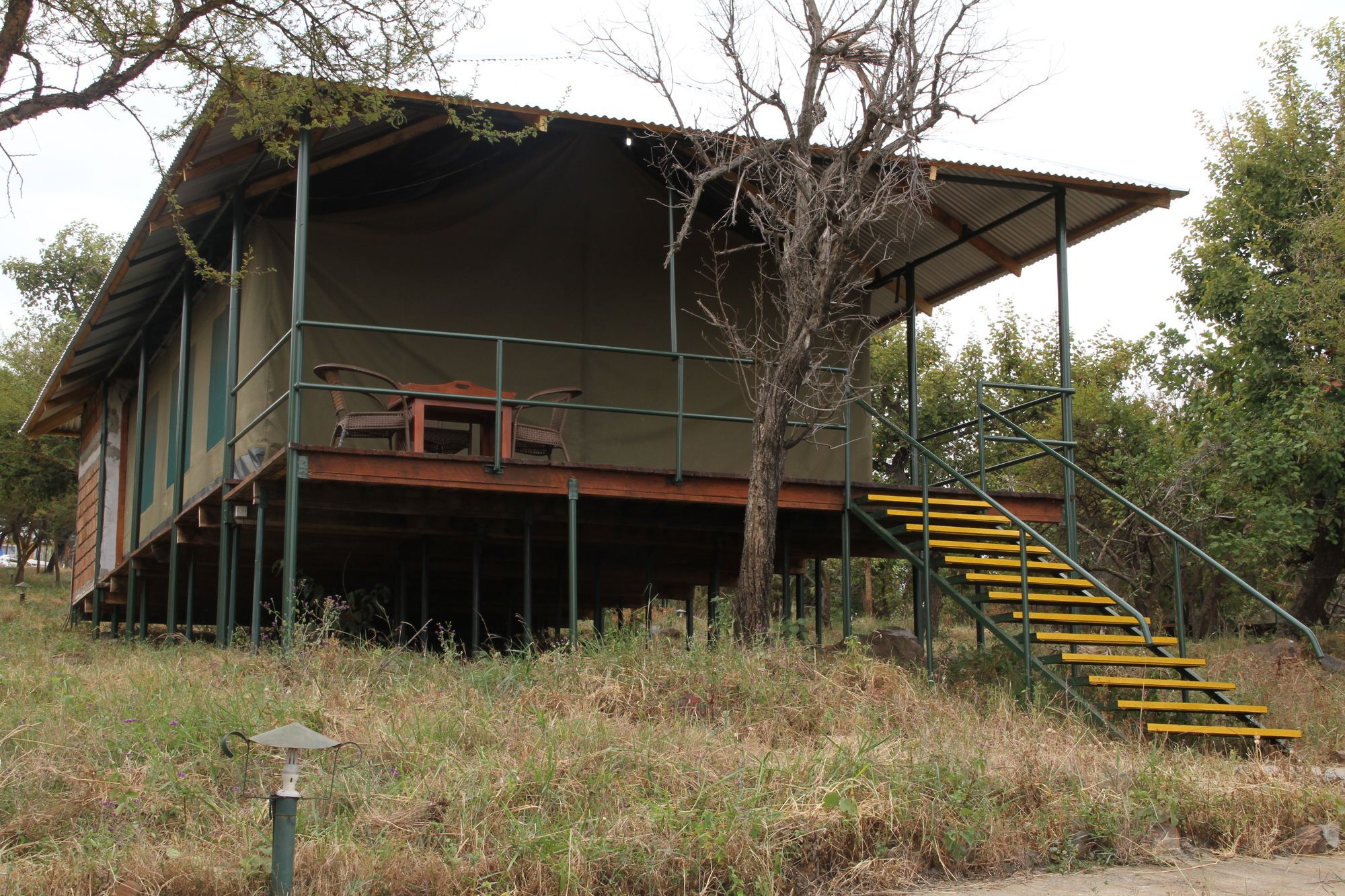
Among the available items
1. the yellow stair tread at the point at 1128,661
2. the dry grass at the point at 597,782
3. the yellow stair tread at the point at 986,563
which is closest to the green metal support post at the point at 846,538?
the yellow stair tread at the point at 986,563

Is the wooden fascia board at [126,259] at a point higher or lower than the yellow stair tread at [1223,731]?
higher

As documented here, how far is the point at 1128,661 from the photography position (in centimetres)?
859

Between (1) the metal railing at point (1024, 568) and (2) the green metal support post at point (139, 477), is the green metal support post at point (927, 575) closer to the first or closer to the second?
(1) the metal railing at point (1024, 568)

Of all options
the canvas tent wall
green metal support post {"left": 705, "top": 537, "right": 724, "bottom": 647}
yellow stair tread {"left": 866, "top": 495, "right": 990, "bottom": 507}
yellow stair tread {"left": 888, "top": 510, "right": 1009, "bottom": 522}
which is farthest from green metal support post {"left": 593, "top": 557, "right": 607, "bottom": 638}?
yellow stair tread {"left": 888, "top": 510, "right": 1009, "bottom": 522}

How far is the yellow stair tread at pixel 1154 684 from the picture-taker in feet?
27.8

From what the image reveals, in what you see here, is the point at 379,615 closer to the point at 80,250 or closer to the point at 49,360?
the point at 49,360

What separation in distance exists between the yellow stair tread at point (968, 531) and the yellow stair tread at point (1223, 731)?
224cm

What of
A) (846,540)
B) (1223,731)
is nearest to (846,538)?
(846,540)

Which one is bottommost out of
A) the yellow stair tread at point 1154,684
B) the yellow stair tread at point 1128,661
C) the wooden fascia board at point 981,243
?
the yellow stair tread at point 1154,684

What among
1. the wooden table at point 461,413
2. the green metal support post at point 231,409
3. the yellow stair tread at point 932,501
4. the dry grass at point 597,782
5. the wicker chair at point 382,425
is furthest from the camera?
the green metal support post at point 231,409

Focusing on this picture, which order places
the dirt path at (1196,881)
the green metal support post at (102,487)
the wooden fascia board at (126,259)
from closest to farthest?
the dirt path at (1196,881)
the wooden fascia board at (126,259)
the green metal support post at (102,487)

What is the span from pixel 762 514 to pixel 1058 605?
2439 mm

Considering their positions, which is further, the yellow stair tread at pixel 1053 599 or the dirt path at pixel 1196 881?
the yellow stair tread at pixel 1053 599

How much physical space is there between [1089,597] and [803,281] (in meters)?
3.16
